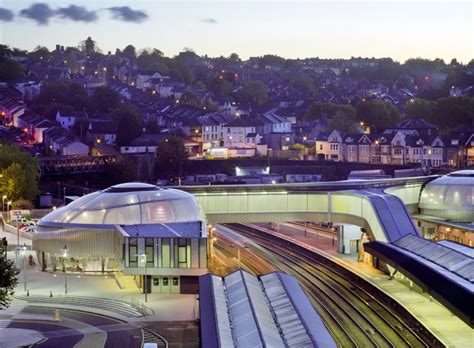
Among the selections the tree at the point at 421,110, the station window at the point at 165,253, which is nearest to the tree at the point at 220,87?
the tree at the point at 421,110

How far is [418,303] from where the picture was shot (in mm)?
31328

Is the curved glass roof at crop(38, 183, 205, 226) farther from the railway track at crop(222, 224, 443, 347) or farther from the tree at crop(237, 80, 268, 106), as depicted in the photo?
the tree at crop(237, 80, 268, 106)

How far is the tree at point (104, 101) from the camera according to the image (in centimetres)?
11694

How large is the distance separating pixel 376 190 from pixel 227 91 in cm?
11132

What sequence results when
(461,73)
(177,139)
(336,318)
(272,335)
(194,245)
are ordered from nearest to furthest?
(272,335) < (336,318) < (194,245) < (177,139) < (461,73)

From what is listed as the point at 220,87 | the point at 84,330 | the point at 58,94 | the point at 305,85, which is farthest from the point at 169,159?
the point at 305,85

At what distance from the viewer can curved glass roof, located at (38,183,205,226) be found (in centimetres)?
3834

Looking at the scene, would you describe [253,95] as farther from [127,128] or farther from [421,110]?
[127,128]

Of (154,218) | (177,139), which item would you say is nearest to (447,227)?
(154,218)

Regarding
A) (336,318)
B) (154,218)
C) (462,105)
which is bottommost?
(336,318)

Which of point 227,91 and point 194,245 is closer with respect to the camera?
point 194,245

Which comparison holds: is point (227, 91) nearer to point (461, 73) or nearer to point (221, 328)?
point (461, 73)

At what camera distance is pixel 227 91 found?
155000mm

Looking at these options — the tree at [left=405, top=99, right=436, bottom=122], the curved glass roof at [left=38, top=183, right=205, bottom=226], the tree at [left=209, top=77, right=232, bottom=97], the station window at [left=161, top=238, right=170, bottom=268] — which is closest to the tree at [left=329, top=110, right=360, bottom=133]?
the tree at [left=405, top=99, right=436, bottom=122]
